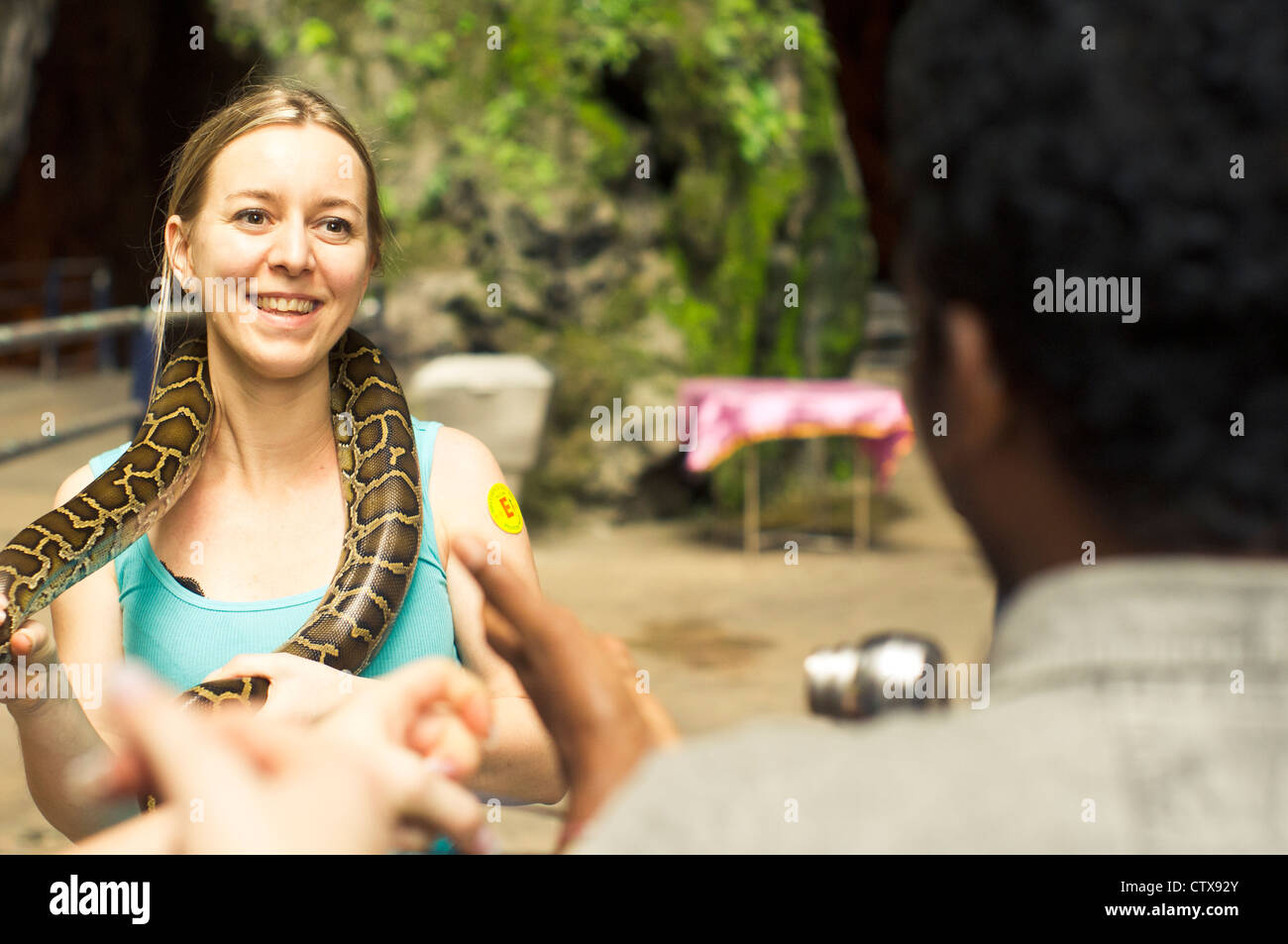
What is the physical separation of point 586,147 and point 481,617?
7333mm

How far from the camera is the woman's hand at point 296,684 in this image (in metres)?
1.50

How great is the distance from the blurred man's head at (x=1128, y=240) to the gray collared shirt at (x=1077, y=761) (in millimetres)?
44

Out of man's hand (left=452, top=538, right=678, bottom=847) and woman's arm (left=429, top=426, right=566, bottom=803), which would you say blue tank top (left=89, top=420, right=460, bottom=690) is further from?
man's hand (left=452, top=538, right=678, bottom=847)

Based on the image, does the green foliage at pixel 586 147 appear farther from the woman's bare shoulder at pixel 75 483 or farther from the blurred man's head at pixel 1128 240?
the blurred man's head at pixel 1128 240

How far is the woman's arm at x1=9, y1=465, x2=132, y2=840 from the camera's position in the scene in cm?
168

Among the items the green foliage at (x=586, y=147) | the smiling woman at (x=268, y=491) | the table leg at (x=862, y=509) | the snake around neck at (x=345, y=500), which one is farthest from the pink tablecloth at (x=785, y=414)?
the smiling woman at (x=268, y=491)

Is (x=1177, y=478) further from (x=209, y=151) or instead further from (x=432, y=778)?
(x=209, y=151)

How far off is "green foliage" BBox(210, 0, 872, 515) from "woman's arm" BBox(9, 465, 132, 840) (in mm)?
6625

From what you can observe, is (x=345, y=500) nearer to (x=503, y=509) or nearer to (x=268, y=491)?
(x=268, y=491)

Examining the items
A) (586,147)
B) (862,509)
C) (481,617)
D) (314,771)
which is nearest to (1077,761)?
(314,771)

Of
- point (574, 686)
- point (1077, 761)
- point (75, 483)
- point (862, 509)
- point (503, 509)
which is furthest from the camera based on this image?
point (862, 509)

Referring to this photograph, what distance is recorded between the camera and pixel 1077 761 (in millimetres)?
676

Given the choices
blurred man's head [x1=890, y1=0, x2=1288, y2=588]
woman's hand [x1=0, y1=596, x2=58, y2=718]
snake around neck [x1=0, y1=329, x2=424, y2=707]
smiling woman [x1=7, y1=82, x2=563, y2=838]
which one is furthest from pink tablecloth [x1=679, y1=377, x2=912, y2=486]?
blurred man's head [x1=890, y1=0, x2=1288, y2=588]
